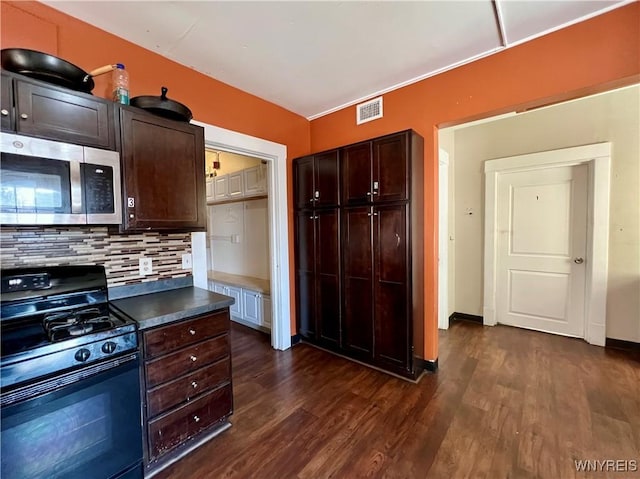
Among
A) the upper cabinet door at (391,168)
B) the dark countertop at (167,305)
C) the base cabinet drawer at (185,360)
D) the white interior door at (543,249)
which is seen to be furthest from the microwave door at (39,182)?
the white interior door at (543,249)

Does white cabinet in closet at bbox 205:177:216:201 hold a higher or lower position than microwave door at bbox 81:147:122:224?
higher

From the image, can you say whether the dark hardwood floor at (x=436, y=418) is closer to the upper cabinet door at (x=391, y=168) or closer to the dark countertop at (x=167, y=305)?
the dark countertop at (x=167, y=305)

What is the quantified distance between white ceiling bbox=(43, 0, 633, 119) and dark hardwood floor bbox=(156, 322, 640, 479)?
2729 mm

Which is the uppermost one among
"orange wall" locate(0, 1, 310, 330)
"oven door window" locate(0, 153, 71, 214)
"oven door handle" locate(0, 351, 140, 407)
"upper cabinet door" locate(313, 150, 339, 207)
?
"orange wall" locate(0, 1, 310, 330)

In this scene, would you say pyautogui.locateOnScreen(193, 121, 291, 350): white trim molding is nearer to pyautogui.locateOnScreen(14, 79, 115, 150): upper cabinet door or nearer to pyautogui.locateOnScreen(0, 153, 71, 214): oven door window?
pyautogui.locateOnScreen(14, 79, 115, 150): upper cabinet door

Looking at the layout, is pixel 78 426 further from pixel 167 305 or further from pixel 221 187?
pixel 221 187

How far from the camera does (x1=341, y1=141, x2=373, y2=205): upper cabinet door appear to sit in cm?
258

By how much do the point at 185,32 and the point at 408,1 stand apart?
148 centimetres

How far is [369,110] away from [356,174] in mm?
777

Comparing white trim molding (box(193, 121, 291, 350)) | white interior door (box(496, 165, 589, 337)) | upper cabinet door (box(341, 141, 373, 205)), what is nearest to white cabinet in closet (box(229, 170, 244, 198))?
white trim molding (box(193, 121, 291, 350))

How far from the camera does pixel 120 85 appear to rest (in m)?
1.76

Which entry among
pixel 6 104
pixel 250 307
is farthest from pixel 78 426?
pixel 250 307

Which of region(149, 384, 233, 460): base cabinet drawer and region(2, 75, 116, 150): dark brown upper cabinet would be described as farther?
region(149, 384, 233, 460): base cabinet drawer

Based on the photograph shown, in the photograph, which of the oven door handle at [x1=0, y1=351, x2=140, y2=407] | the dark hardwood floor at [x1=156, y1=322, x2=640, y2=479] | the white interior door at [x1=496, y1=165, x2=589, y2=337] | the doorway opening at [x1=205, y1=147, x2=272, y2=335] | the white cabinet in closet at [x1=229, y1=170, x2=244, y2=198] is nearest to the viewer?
the oven door handle at [x1=0, y1=351, x2=140, y2=407]
